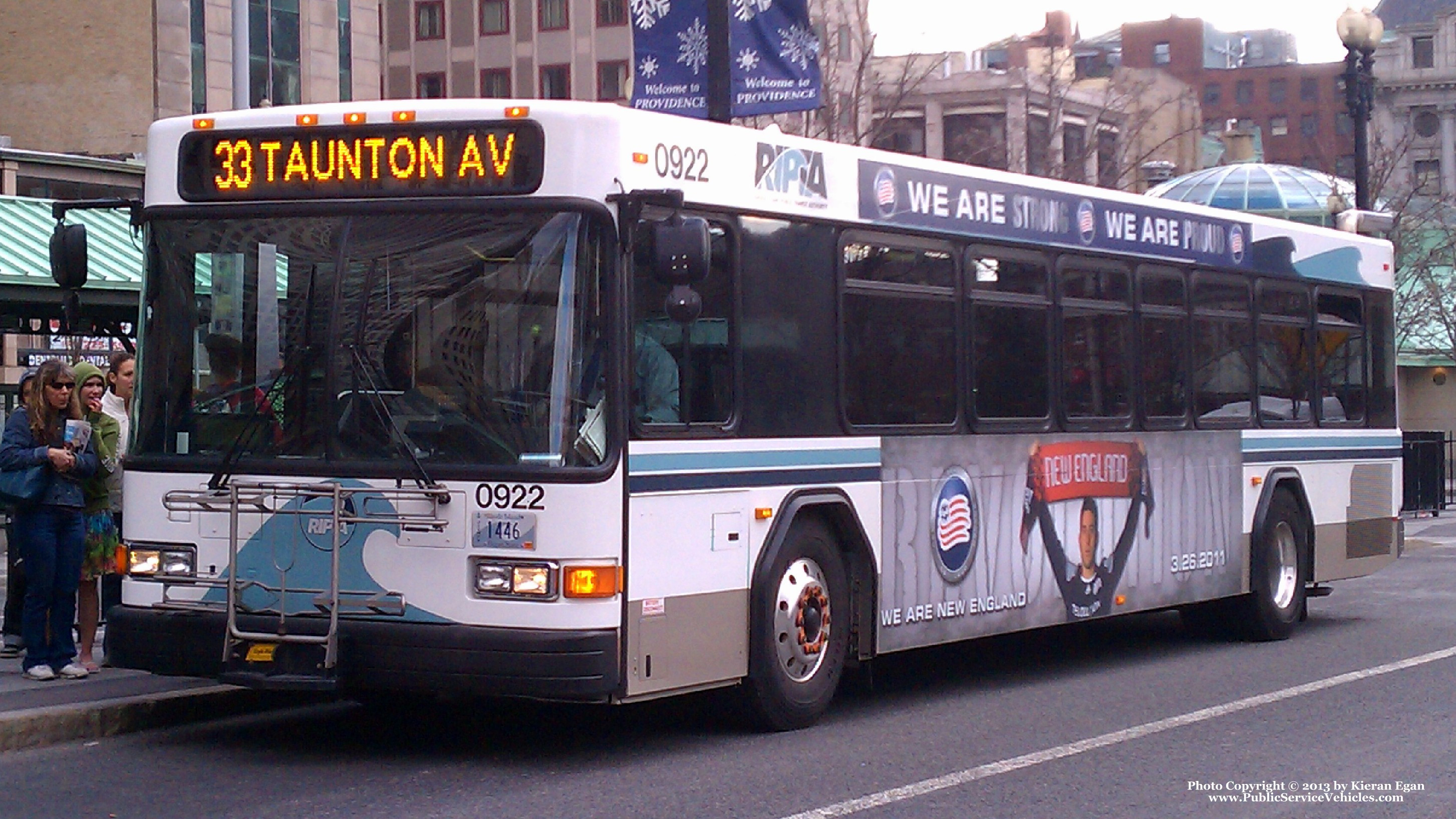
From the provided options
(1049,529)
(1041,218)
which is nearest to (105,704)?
(1049,529)

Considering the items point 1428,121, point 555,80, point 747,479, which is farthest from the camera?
point 1428,121

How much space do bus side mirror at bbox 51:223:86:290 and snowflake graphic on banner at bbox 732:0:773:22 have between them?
647cm

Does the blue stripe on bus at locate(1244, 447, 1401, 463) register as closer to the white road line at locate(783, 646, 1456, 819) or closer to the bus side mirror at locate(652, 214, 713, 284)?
the white road line at locate(783, 646, 1456, 819)

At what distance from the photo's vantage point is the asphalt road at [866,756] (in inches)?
320

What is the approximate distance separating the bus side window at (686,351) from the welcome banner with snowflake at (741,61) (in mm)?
5554

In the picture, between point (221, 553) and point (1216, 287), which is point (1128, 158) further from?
point (221, 553)

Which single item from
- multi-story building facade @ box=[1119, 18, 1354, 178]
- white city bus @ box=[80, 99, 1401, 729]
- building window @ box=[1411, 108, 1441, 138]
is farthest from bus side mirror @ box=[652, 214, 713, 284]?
multi-story building facade @ box=[1119, 18, 1354, 178]

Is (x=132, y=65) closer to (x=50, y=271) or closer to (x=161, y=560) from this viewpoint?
(x=50, y=271)

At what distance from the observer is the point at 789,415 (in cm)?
1010

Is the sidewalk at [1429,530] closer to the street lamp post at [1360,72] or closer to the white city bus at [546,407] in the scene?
the street lamp post at [1360,72]

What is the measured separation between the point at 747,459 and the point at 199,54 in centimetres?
3450

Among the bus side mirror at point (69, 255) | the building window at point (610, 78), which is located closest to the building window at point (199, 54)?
the building window at point (610, 78)

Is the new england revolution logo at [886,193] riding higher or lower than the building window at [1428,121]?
lower

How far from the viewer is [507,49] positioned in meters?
70.6
